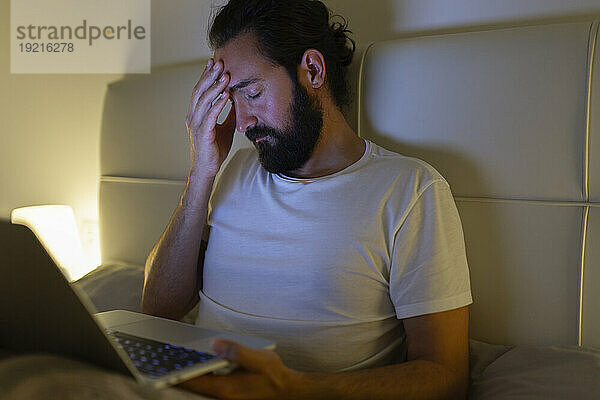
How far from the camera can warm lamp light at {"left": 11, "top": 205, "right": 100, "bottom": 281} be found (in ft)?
7.30

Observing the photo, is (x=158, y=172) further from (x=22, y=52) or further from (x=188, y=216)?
(x=22, y=52)

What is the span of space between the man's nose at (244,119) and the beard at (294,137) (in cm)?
1

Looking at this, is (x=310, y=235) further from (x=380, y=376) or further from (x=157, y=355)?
(x=157, y=355)

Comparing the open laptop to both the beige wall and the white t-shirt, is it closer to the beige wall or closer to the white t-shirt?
the white t-shirt

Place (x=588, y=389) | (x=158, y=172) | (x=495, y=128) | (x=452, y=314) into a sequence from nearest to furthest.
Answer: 1. (x=588, y=389)
2. (x=452, y=314)
3. (x=495, y=128)
4. (x=158, y=172)

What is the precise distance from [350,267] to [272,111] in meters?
0.36

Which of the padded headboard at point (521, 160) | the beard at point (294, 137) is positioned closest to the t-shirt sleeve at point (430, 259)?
the padded headboard at point (521, 160)

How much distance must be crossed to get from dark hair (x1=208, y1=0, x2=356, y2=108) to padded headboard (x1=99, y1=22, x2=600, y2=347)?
0.20 ft

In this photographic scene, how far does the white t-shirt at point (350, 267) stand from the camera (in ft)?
3.75

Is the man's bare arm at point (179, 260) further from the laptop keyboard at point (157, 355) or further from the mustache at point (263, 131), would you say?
the laptop keyboard at point (157, 355)

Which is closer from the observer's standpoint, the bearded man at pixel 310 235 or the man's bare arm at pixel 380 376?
the man's bare arm at pixel 380 376

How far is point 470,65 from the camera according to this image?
50.2 inches

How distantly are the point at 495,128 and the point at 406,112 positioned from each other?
0.60ft

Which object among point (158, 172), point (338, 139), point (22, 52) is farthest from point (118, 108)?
point (338, 139)
